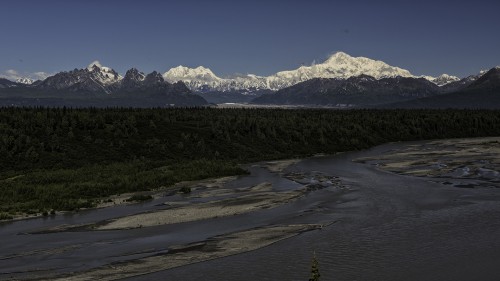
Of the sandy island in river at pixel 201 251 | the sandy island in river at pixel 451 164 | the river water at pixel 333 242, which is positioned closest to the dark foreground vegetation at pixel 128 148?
the river water at pixel 333 242

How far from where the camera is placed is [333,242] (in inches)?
1312

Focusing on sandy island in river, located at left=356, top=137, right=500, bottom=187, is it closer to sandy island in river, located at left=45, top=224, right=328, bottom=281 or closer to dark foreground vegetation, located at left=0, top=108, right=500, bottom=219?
dark foreground vegetation, located at left=0, top=108, right=500, bottom=219

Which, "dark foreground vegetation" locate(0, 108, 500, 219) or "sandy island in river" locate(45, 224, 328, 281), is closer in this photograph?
"sandy island in river" locate(45, 224, 328, 281)

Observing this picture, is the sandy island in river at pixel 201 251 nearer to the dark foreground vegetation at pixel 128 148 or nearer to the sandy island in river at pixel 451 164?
the dark foreground vegetation at pixel 128 148

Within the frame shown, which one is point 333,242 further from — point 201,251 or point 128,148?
point 128,148

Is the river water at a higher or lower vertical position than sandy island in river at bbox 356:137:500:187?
lower

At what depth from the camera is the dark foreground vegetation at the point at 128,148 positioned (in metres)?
53.1

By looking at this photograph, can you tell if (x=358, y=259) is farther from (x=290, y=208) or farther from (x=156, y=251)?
(x=290, y=208)

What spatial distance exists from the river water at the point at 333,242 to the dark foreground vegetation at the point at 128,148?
28.0 ft

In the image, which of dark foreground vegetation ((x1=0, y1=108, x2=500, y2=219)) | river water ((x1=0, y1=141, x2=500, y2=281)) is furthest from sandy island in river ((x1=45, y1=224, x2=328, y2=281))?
dark foreground vegetation ((x1=0, y1=108, x2=500, y2=219))

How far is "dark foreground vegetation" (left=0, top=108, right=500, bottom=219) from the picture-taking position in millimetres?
53125

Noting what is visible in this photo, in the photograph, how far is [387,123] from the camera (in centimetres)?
13962

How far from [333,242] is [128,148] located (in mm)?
54284

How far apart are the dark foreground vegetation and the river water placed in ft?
28.0
